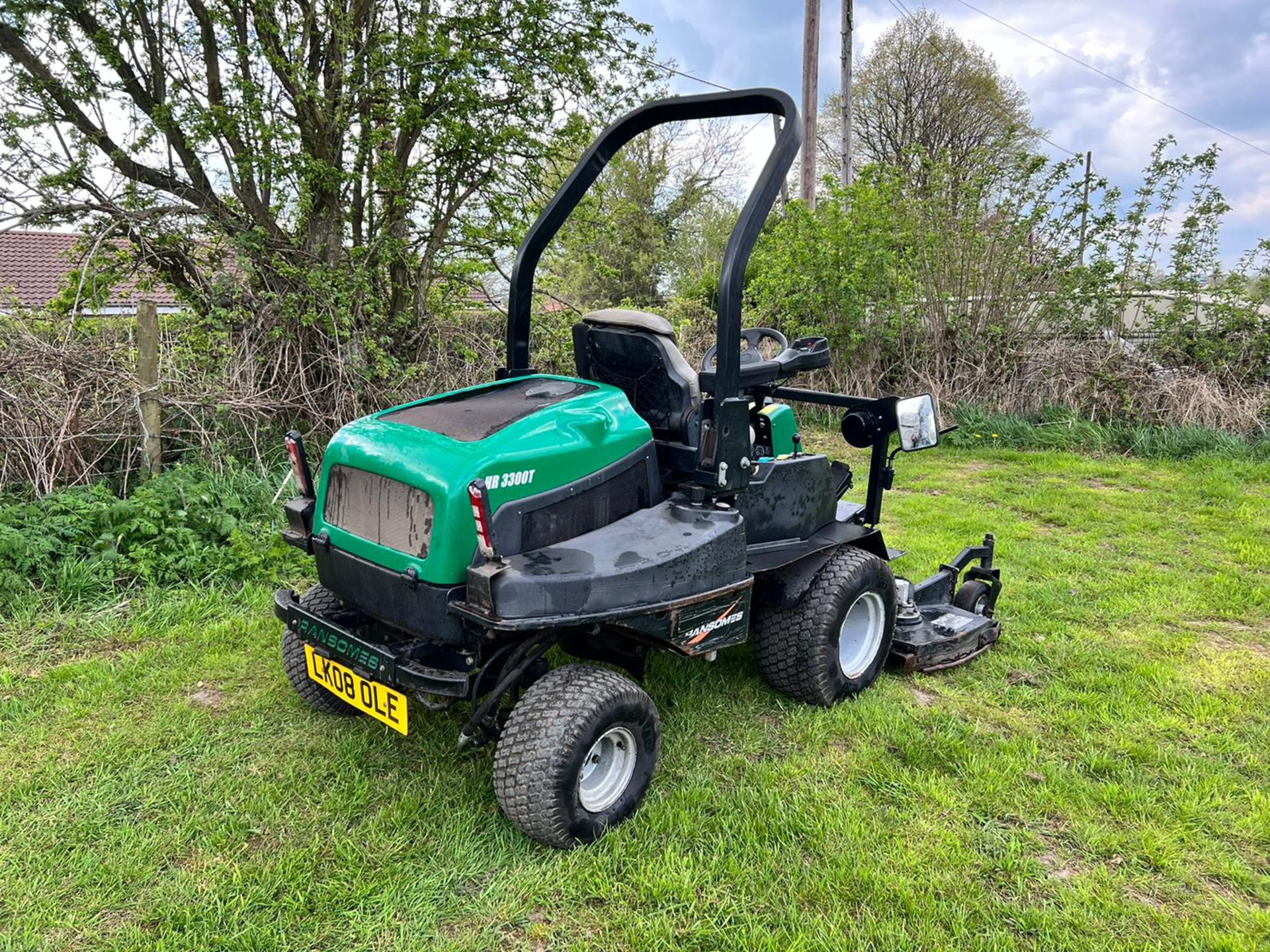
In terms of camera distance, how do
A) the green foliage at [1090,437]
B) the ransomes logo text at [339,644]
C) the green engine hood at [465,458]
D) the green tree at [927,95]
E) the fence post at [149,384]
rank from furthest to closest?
the green tree at [927,95], the green foliage at [1090,437], the fence post at [149,384], the ransomes logo text at [339,644], the green engine hood at [465,458]

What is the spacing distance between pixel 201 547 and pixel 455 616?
104 inches

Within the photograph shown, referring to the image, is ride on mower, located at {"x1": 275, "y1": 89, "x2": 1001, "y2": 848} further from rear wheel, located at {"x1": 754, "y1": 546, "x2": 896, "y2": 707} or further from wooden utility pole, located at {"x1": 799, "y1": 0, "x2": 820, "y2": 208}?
wooden utility pole, located at {"x1": 799, "y1": 0, "x2": 820, "y2": 208}

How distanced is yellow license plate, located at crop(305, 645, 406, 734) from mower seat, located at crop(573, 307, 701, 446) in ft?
4.30

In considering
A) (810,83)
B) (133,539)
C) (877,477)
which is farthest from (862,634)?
(810,83)

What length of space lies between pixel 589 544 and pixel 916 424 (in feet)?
4.73

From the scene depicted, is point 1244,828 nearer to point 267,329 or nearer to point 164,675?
point 164,675

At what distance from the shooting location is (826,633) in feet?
10.5

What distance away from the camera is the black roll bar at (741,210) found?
8.98 feet

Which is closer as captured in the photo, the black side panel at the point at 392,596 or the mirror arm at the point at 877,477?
the black side panel at the point at 392,596

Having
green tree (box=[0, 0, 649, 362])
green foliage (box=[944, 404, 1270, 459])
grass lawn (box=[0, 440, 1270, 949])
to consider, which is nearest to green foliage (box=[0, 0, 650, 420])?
green tree (box=[0, 0, 649, 362])

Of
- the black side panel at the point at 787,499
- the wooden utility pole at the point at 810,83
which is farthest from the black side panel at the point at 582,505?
the wooden utility pole at the point at 810,83

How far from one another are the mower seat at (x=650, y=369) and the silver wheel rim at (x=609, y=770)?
1.08 meters

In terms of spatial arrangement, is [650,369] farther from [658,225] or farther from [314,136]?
[658,225]

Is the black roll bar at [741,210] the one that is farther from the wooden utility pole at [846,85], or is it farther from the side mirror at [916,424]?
the wooden utility pole at [846,85]
